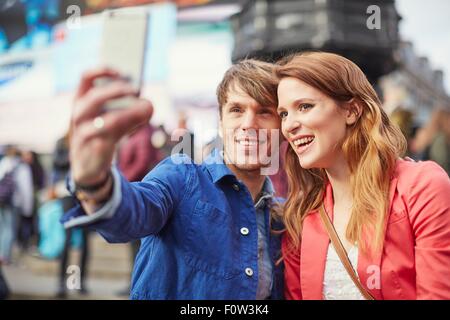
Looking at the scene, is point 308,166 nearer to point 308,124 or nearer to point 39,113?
point 308,124

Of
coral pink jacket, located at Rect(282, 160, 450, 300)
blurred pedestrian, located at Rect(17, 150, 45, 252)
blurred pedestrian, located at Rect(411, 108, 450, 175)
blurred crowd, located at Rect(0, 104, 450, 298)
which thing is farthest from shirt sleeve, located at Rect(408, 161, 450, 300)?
blurred pedestrian, located at Rect(17, 150, 45, 252)

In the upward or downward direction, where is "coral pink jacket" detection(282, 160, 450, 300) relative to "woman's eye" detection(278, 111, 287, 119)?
downward

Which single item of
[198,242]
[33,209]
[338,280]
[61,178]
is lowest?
[33,209]

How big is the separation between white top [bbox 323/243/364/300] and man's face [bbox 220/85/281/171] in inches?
9.3

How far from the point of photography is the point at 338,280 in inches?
40.9

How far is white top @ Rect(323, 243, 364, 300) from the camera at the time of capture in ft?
3.37

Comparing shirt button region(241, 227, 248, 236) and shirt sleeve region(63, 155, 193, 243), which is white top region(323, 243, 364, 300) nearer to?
shirt button region(241, 227, 248, 236)

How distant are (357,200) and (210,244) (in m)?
0.30

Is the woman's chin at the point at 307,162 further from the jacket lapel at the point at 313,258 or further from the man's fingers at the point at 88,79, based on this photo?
the man's fingers at the point at 88,79

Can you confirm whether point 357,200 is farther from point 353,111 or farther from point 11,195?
point 11,195

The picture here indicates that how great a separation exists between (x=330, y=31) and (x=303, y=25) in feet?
0.68

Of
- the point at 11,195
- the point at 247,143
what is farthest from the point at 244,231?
the point at 11,195

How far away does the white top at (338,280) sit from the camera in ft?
3.37

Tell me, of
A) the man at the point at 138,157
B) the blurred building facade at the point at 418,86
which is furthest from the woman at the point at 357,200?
the man at the point at 138,157
